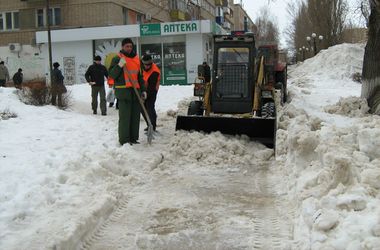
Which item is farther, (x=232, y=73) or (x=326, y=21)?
(x=326, y=21)

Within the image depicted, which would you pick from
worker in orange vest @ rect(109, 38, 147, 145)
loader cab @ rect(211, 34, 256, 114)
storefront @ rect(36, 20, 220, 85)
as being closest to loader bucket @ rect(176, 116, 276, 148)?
worker in orange vest @ rect(109, 38, 147, 145)

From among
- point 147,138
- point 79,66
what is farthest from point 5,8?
point 147,138

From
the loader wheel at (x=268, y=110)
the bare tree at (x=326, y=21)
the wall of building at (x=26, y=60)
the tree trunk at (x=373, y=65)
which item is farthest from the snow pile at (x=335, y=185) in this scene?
the bare tree at (x=326, y=21)

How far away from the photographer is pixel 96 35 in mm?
28703

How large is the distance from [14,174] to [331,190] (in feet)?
12.1

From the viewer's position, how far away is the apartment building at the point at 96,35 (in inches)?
1069

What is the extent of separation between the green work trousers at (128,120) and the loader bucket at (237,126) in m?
0.98

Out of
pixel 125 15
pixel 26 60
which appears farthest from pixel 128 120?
pixel 125 15

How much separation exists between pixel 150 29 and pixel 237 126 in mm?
18988

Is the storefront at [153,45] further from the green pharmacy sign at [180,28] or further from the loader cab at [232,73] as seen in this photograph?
the loader cab at [232,73]

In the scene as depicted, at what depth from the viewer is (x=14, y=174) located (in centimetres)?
606

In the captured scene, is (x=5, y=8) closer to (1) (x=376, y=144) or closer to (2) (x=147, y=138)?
(2) (x=147, y=138)

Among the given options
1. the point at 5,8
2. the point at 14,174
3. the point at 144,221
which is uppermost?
the point at 5,8

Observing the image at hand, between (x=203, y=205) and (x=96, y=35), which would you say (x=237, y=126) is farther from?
(x=96, y=35)
